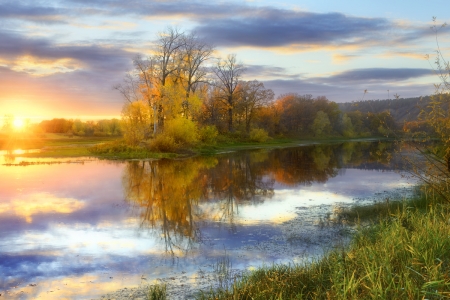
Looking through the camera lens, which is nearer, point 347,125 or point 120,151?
point 120,151

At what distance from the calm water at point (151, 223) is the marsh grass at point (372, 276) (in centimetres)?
165

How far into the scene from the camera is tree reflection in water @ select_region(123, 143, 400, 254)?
12148 mm

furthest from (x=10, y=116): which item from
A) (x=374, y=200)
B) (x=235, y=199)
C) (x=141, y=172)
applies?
(x=374, y=200)

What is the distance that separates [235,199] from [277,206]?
217cm

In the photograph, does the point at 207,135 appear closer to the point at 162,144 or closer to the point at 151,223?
the point at 162,144

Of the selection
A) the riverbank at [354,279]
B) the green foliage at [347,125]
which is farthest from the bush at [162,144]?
the green foliage at [347,125]

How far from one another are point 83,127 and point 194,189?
65121mm

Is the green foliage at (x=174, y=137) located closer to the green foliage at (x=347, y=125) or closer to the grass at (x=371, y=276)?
the grass at (x=371, y=276)

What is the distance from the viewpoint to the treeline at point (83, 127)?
236 ft

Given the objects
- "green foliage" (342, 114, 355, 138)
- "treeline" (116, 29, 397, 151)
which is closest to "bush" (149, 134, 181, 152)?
"treeline" (116, 29, 397, 151)

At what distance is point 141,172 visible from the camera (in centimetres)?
2433

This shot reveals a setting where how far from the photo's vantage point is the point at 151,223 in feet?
40.5

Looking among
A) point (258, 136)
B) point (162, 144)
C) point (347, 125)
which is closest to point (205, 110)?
point (258, 136)

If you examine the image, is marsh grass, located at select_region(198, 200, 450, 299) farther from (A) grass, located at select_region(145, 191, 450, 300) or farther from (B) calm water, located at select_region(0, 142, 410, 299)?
(B) calm water, located at select_region(0, 142, 410, 299)
